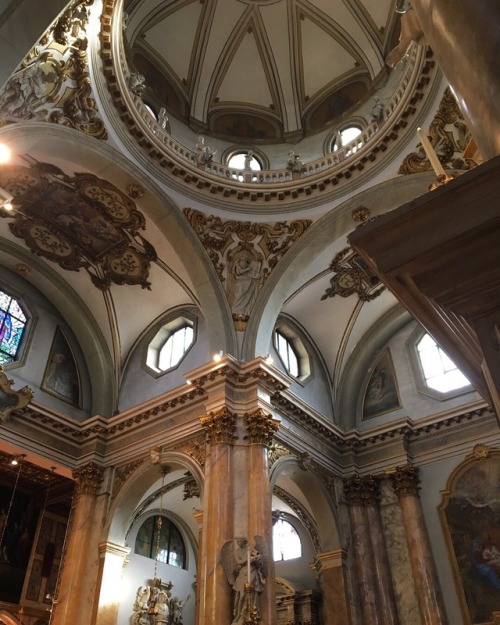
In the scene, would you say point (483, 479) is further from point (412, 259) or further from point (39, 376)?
point (412, 259)

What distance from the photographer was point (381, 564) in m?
12.0

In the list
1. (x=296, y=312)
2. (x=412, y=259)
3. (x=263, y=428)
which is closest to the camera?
(x=412, y=259)

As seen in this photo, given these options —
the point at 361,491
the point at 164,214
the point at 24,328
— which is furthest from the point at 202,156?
the point at 361,491

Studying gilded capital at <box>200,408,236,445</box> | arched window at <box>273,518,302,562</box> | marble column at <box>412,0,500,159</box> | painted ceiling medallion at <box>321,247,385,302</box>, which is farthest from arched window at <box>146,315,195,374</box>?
marble column at <box>412,0,500,159</box>

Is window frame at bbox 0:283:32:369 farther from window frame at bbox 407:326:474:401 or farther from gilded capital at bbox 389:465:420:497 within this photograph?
window frame at bbox 407:326:474:401

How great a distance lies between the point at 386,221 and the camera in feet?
7.52

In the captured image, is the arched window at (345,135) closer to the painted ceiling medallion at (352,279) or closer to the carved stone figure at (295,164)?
the carved stone figure at (295,164)

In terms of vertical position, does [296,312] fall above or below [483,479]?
above

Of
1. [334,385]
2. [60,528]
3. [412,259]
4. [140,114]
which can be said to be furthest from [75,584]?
[412,259]

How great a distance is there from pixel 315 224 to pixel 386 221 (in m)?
10.4

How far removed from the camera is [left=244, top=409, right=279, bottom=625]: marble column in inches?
352

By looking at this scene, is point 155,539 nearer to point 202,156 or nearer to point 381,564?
point 381,564

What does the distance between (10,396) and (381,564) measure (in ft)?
28.8

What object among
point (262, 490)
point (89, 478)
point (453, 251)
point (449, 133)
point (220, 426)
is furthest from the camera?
point (89, 478)
